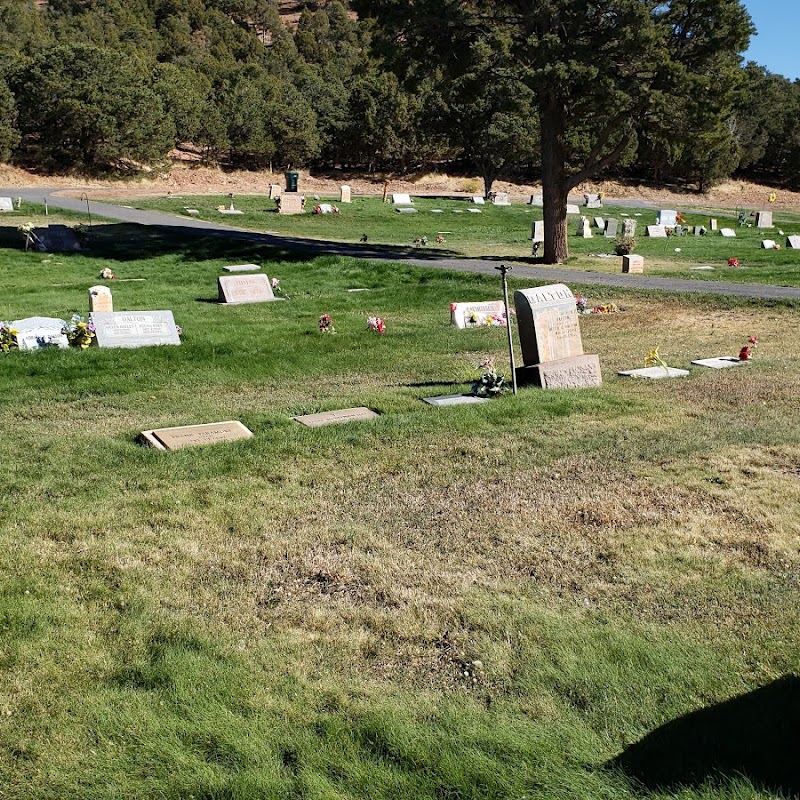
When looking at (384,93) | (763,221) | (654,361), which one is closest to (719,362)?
(654,361)

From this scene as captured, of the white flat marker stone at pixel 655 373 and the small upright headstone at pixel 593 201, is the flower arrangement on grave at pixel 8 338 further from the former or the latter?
the small upright headstone at pixel 593 201

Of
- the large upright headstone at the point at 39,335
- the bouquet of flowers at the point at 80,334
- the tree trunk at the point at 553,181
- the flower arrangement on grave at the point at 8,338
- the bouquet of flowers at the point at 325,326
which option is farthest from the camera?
the tree trunk at the point at 553,181

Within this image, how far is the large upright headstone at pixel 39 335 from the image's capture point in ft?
44.6

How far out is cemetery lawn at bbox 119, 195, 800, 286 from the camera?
84.9 ft

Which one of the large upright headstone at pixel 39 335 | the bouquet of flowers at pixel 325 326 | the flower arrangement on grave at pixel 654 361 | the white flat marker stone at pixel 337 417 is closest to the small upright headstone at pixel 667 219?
the bouquet of flowers at pixel 325 326

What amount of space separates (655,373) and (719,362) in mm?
1381

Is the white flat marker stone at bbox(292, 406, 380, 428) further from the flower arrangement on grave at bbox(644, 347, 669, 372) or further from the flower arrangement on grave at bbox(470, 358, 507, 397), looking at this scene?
the flower arrangement on grave at bbox(644, 347, 669, 372)

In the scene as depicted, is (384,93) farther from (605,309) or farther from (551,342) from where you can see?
(551,342)

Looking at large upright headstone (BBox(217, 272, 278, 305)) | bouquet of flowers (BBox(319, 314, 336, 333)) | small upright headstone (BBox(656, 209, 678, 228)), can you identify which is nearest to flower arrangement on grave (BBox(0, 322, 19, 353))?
bouquet of flowers (BBox(319, 314, 336, 333))

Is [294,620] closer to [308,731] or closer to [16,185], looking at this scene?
[308,731]

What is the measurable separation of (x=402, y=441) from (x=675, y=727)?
197 inches

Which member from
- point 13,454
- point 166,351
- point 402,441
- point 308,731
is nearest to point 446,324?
point 166,351

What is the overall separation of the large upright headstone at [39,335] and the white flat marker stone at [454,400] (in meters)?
6.56

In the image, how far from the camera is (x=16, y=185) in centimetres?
5219
